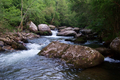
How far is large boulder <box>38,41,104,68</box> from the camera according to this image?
482 centimetres

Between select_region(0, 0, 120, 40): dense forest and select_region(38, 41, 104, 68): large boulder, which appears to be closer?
select_region(38, 41, 104, 68): large boulder

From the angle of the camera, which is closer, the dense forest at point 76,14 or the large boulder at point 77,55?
the large boulder at point 77,55

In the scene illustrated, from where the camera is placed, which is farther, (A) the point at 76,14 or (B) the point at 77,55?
(A) the point at 76,14

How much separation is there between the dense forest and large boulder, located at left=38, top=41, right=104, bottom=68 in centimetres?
364

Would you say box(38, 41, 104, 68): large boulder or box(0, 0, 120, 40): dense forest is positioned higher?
box(0, 0, 120, 40): dense forest

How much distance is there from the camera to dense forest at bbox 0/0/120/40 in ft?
26.6

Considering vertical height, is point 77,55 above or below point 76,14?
below

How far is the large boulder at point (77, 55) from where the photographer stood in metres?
4.82

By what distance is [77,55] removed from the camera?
5.16 meters

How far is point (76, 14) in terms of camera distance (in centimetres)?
1808

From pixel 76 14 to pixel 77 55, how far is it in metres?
14.2

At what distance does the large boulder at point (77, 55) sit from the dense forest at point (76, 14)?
3644 millimetres

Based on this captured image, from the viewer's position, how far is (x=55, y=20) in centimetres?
3428

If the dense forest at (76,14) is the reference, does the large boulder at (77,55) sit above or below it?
below
